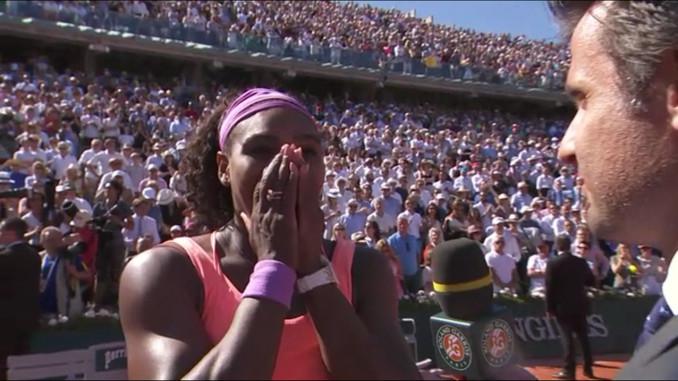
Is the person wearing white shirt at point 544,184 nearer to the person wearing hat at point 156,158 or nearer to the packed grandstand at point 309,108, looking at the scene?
the packed grandstand at point 309,108

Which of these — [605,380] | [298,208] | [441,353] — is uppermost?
[298,208]

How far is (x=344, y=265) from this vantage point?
1978 millimetres

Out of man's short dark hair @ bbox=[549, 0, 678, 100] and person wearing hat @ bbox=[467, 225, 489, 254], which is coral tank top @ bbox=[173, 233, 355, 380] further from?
person wearing hat @ bbox=[467, 225, 489, 254]

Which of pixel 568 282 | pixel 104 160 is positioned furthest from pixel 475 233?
pixel 104 160

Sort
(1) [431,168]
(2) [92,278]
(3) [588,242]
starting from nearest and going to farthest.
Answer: (2) [92,278] < (3) [588,242] < (1) [431,168]

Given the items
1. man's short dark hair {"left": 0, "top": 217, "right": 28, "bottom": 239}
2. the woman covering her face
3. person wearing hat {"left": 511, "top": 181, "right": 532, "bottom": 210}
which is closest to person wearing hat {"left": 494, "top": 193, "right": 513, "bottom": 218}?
person wearing hat {"left": 511, "top": 181, "right": 532, "bottom": 210}

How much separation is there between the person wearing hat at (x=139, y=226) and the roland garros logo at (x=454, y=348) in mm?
6959

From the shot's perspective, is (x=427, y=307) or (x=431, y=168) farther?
(x=431, y=168)

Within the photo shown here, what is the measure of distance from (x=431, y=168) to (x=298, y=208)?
13501 mm

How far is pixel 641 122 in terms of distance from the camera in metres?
1.17

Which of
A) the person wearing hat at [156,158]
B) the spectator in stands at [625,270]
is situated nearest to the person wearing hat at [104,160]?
the person wearing hat at [156,158]

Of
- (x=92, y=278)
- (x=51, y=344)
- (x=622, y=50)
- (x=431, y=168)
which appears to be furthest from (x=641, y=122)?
(x=431, y=168)

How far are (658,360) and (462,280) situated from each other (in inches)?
34.0

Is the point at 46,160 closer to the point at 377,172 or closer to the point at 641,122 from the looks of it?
the point at 377,172
